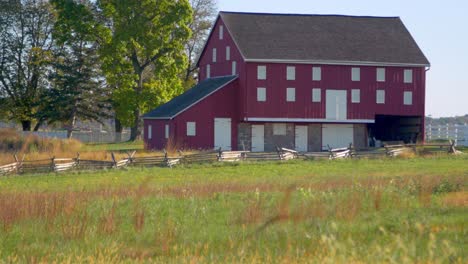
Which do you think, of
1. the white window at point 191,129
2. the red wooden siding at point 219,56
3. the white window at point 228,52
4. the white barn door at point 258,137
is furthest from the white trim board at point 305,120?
the white window at point 228,52

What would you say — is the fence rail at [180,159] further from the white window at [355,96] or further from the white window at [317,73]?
the white window at [317,73]

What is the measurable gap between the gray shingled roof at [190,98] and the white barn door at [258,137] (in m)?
3.57

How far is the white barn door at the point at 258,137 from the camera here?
6169 centimetres

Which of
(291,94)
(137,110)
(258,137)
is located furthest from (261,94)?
(137,110)

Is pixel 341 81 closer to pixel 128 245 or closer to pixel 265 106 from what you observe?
pixel 265 106

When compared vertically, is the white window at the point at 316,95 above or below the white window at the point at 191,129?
above

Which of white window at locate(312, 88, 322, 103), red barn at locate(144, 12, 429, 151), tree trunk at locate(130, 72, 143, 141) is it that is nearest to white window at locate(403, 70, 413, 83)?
red barn at locate(144, 12, 429, 151)

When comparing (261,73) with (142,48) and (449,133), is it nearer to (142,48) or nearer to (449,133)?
(142,48)

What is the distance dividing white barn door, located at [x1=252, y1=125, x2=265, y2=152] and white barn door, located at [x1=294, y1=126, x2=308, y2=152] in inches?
91.0

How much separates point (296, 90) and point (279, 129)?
9.13ft

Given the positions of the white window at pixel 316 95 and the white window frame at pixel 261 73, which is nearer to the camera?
the white window frame at pixel 261 73

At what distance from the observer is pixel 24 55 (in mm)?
79688

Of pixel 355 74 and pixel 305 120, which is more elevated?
pixel 355 74

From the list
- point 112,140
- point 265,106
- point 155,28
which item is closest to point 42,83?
point 112,140
